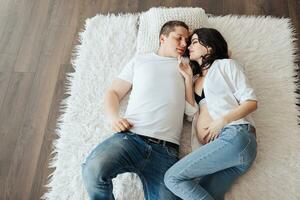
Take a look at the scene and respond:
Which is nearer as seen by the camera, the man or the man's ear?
the man

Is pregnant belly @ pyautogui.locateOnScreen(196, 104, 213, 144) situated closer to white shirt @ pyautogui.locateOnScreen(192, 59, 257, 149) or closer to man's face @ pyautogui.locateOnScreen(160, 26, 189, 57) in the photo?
white shirt @ pyautogui.locateOnScreen(192, 59, 257, 149)

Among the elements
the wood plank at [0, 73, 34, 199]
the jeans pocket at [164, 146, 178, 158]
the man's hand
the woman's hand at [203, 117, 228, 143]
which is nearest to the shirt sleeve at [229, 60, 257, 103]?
the woman's hand at [203, 117, 228, 143]

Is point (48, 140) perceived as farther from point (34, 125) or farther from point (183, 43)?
point (183, 43)

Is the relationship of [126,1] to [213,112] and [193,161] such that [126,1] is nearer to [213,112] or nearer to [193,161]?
[213,112]

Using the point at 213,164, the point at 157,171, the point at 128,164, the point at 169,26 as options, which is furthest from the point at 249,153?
the point at 169,26

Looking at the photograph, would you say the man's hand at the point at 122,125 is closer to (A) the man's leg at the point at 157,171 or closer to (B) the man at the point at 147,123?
(B) the man at the point at 147,123

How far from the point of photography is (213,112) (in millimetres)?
1486

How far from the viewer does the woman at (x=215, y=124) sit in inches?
53.6

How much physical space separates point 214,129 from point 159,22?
639 millimetres

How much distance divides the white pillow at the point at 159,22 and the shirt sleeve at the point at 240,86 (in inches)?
15.2

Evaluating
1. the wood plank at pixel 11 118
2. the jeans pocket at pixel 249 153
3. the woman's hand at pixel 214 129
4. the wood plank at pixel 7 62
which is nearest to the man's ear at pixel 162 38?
the woman's hand at pixel 214 129

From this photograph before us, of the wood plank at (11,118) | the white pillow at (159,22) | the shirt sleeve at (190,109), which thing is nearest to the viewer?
the shirt sleeve at (190,109)

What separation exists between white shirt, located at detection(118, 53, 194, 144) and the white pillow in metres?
0.14

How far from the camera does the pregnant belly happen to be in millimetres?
1518
